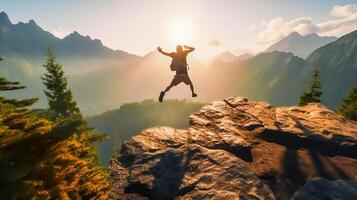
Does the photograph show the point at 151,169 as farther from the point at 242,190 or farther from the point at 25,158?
the point at 25,158

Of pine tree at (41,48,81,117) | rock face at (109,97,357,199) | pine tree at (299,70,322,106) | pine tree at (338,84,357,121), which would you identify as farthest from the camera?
pine tree at (338,84,357,121)

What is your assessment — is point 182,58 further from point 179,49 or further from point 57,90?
point 57,90

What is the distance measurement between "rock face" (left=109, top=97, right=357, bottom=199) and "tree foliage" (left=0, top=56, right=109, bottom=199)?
1878 mm

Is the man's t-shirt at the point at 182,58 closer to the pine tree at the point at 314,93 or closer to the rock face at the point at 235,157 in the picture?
the rock face at the point at 235,157

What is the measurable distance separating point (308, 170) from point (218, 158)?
3.42 m

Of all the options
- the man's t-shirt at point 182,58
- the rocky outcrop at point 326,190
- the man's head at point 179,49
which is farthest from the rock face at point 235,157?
the man's head at point 179,49

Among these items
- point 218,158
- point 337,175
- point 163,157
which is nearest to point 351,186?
point 337,175

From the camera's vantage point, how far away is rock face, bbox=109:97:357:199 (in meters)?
11.2

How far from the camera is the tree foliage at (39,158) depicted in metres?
4.56

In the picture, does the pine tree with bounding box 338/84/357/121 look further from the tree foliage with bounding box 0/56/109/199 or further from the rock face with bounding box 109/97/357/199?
the tree foliage with bounding box 0/56/109/199

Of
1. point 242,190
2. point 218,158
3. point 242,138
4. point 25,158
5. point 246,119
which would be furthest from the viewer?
point 246,119

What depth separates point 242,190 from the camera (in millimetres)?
10531

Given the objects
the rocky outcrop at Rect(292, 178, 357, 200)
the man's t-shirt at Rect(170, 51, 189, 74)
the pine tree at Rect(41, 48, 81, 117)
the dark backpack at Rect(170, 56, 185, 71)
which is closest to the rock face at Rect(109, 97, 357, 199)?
the rocky outcrop at Rect(292, 178, 357, 200)

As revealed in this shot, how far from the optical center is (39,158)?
5.45 meters
